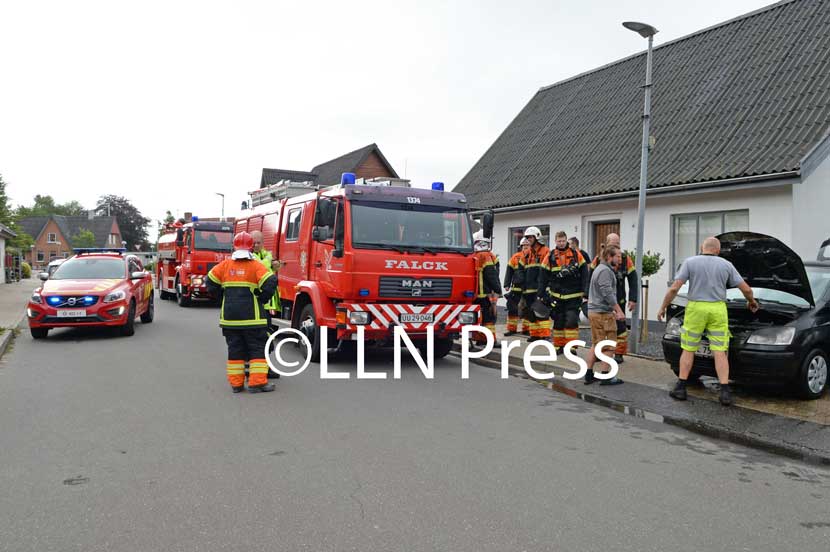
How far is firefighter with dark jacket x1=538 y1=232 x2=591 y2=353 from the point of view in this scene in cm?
1044

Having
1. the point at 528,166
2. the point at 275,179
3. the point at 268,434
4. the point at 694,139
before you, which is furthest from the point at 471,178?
the point at 275,179

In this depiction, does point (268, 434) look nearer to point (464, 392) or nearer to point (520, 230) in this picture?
point (464, 392)

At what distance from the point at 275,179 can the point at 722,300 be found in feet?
125

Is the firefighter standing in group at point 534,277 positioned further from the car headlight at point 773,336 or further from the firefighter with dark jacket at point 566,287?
the car headlight at point 773,336

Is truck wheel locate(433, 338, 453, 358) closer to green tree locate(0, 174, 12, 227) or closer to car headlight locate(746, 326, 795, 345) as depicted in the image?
car headlight locate(746, 326, 795, 345)

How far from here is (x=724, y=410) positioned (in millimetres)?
7320

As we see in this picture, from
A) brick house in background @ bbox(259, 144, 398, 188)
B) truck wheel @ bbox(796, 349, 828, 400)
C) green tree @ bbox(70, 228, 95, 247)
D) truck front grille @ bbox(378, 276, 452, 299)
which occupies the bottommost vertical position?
truck wheel @ bbox(796, 349, 828, 400)

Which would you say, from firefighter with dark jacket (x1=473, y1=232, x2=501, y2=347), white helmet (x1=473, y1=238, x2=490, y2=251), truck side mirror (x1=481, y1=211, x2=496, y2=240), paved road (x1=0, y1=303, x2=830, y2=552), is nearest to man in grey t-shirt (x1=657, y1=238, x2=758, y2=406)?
paved road (x1=0, y1=303, x2=830, y2=552)

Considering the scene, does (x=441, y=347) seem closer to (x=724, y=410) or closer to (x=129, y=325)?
(x=724, y=410)

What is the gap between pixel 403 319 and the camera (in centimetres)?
988

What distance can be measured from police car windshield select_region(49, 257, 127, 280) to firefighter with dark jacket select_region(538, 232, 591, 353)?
9.05 meters

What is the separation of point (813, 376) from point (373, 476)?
17.6 ft

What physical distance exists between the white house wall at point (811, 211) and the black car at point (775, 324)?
4.33 meters

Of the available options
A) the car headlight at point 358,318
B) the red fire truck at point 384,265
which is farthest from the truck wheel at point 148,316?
the car headlight at point 358,318
